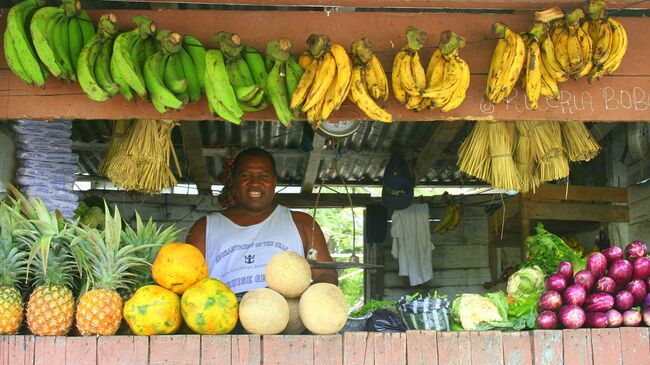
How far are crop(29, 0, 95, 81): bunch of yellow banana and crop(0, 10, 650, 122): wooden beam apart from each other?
163mm

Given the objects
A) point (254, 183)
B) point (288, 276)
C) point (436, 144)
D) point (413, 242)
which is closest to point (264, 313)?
point (288, 276)

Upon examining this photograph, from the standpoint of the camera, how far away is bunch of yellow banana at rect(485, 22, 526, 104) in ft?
12.0

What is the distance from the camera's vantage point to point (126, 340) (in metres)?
2.92

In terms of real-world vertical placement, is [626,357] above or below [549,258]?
below

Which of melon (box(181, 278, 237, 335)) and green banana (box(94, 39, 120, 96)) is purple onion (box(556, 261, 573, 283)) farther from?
green banana (box(94, 39, 120, 96))

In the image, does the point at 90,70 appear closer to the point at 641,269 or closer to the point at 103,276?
the point at 103,276

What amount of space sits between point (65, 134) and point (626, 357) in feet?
10.4

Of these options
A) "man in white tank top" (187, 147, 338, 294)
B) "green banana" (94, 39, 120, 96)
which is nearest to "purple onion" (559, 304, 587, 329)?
"man in white tank top" (187, 147, 338, 294)

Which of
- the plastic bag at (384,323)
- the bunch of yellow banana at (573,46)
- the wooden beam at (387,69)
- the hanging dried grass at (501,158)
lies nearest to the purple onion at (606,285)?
the plastic bag at (384,323)

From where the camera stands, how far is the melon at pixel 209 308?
9.53 ft

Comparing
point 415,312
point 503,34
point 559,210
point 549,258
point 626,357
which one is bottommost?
point 626,357

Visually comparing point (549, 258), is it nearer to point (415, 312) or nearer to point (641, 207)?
point (415, 312)

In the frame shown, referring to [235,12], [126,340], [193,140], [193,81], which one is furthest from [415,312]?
[193,140]

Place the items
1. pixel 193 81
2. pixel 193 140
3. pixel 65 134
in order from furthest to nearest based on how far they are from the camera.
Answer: pixel 193 140 < pixel 65 134 < pixel 193 81
